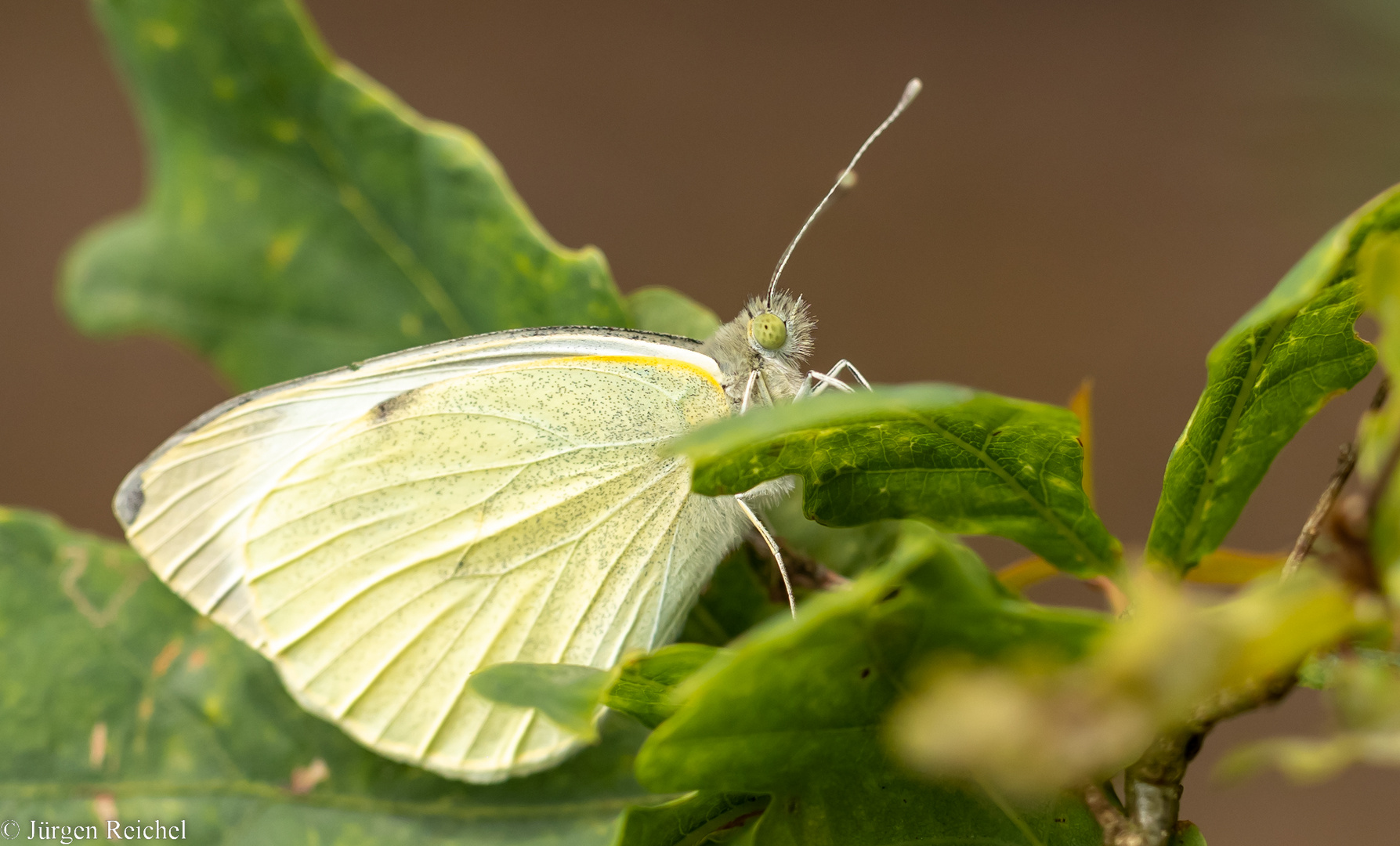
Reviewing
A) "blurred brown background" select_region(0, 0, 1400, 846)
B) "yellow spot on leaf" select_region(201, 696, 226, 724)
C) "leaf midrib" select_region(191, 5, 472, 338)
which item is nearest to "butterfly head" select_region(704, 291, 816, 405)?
"leaf midrib" select_region(191, 5, 472, 338)

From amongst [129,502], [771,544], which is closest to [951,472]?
[771,544]

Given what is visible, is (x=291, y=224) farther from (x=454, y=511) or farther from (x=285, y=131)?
(x=454, y=511)

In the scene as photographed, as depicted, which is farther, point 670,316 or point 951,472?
point 670,316

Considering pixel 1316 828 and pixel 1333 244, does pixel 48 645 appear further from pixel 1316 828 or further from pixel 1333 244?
pixel 1316 828

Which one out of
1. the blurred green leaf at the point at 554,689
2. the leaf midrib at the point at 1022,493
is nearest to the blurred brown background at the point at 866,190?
the leaf midrib at the point at 1022,493

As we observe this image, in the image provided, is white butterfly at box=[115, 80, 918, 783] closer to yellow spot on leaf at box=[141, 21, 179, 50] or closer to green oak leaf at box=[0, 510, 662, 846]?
green oak leaf at box=[0, 510, 662, 846]

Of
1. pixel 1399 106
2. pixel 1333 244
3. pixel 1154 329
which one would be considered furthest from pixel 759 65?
pixel 1333 244
